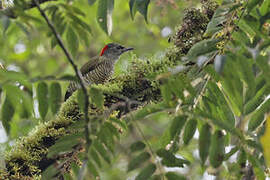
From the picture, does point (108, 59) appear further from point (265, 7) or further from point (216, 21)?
point (265, 7)

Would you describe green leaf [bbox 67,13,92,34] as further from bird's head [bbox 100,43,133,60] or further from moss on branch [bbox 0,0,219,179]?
bird's head [bbox 100,43,133,60]

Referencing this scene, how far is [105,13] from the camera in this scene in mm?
3422

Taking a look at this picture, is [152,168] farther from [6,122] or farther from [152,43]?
[152,43]

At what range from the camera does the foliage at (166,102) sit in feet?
8.35

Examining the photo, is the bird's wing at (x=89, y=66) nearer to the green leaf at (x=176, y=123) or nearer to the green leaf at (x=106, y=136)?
the green leaf at (x=106, y=136)

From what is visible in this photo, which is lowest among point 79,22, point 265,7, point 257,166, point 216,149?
point 257,166

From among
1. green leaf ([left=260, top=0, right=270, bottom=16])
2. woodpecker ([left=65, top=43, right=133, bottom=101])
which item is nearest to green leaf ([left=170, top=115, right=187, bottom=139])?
green leaf ([left=260, top=0, right=270, bottom=16])

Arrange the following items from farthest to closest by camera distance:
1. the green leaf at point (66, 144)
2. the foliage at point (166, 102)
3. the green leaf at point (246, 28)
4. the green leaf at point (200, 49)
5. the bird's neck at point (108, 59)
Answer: the bird's neck at point (108, 59)
the green leaf at point (246, 28)
the green leaf at point (66, 144)
the green leaf at point (200, 49)
the foliage at point (166, 102)

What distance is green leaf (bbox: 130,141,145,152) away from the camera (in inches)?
98.9

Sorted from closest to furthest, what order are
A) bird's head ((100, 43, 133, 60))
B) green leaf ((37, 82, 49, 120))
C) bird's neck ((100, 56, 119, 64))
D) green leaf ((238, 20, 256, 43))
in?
green leaf ((37, 82, 49, 120))
green leaf ((238, 20, 256, 43))
bird's neck ((100, 56, 119, 64))
bird's head ((100, 43, 133, 60))

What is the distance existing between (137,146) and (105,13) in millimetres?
1335

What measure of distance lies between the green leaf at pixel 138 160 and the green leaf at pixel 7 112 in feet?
2.60

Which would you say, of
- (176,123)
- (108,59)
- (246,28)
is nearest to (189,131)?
(176,123)

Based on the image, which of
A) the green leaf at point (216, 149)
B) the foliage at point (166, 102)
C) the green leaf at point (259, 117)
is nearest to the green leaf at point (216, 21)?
the foliage at point (166, 102)
